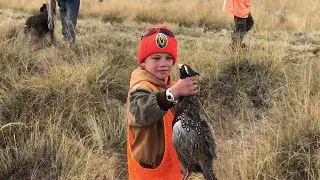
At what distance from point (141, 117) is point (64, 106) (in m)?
2.03

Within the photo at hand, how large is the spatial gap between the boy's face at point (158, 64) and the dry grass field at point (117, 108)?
42.4 inches

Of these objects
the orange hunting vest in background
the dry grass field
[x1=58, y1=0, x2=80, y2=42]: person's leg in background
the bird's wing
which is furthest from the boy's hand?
the orange hunting vest in background

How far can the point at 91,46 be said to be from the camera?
577cm

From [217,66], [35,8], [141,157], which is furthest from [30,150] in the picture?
[35,8]

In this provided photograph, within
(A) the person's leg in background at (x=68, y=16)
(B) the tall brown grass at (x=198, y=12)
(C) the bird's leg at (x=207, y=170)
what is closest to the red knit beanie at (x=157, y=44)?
(C) the bird's leg at (x=207, y=170)

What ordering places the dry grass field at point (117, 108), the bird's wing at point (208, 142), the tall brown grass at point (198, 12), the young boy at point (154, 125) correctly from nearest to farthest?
the bird's wing at point (208, 142) < the young boy at point (154, 125) < the dry grass field at point (117, 108) < the tall brown grass at point (198, 12)

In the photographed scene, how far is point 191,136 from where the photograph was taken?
80.9 inches

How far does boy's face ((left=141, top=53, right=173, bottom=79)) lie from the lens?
247cm

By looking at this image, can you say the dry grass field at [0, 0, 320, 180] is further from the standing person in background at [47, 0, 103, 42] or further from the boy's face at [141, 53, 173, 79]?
the boy's face at [141, 53, 173, 79]

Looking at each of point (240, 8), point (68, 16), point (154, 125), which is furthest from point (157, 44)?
point (240, 8)

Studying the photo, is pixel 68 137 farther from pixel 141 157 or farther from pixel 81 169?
pixel 141 157

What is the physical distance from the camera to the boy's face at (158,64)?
2.47 meters

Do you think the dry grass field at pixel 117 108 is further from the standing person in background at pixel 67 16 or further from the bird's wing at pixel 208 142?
the bird's wing at pixel 208 142

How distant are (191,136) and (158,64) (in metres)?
0.57
